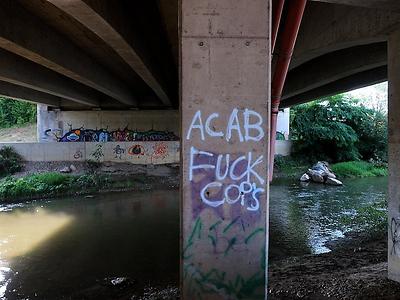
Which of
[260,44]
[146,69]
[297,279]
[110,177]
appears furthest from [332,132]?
[260,44]

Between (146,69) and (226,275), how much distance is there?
9.21 meters

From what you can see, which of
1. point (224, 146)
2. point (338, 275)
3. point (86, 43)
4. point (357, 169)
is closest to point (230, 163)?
point (224, 146)

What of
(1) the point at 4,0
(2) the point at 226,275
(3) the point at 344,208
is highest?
(1) the point at 4,0

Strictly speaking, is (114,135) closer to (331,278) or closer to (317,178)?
(317,178)

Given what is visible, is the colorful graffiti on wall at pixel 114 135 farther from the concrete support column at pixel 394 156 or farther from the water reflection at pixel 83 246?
the concrete support column at pixel 394 156

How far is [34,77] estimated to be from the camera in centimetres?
1475

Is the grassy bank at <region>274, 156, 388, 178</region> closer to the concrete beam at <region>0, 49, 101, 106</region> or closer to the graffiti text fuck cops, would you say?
the concrete beam at <region>0, 49, 101, 106</region>

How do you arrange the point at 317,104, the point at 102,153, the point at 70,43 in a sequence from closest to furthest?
1. the point at 70,43
2. the point at 102,153
3. the point at 317,104

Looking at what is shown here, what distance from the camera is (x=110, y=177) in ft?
76.4

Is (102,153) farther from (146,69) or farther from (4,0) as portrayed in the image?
(4,0)

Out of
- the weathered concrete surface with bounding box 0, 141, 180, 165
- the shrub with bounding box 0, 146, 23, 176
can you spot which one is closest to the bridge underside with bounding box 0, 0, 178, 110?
the shrub with bounding box 0, 146, 23, 176

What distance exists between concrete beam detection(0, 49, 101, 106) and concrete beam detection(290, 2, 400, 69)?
30.7 feet

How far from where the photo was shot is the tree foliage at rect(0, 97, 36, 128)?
3844cm

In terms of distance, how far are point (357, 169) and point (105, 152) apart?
1855cm
